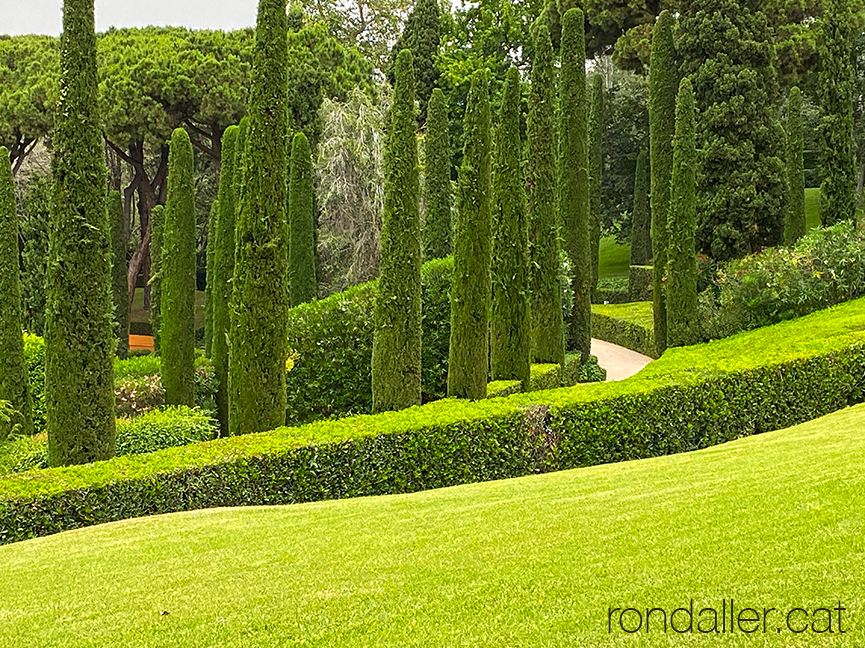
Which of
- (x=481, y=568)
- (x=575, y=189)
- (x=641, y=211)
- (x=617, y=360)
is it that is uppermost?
(x=641, y=211)

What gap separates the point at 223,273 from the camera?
1822 cm

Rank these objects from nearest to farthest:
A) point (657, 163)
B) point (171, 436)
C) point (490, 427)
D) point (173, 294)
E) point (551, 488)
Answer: point (551, 488)
point (490, 427)
point (171, 436)
point (173, 294)
point (657, 163)

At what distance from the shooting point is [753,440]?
38.0ft

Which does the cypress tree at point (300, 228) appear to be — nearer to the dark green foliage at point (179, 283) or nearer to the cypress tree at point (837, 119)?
the dark green foliage at point (179, 283)

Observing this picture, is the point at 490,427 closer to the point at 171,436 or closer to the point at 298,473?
Result: the point at 298,473

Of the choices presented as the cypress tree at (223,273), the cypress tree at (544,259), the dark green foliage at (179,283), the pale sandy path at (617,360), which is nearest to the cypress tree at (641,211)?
the pale sandy path at (617,360)

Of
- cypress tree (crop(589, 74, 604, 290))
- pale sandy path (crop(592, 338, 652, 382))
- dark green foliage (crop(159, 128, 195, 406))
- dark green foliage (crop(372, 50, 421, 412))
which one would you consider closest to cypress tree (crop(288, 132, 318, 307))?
dark green foliage (crop(159, 128, 195, 406))

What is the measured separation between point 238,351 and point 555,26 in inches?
996

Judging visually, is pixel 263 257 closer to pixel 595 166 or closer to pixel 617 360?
pixel 617 360

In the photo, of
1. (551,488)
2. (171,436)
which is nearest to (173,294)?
(171,436)

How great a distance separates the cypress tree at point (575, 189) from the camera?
77.2 ft

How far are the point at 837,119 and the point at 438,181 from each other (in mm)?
12588

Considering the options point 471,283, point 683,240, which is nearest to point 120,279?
point 471,283

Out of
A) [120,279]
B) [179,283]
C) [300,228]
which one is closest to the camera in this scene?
[179,283]
